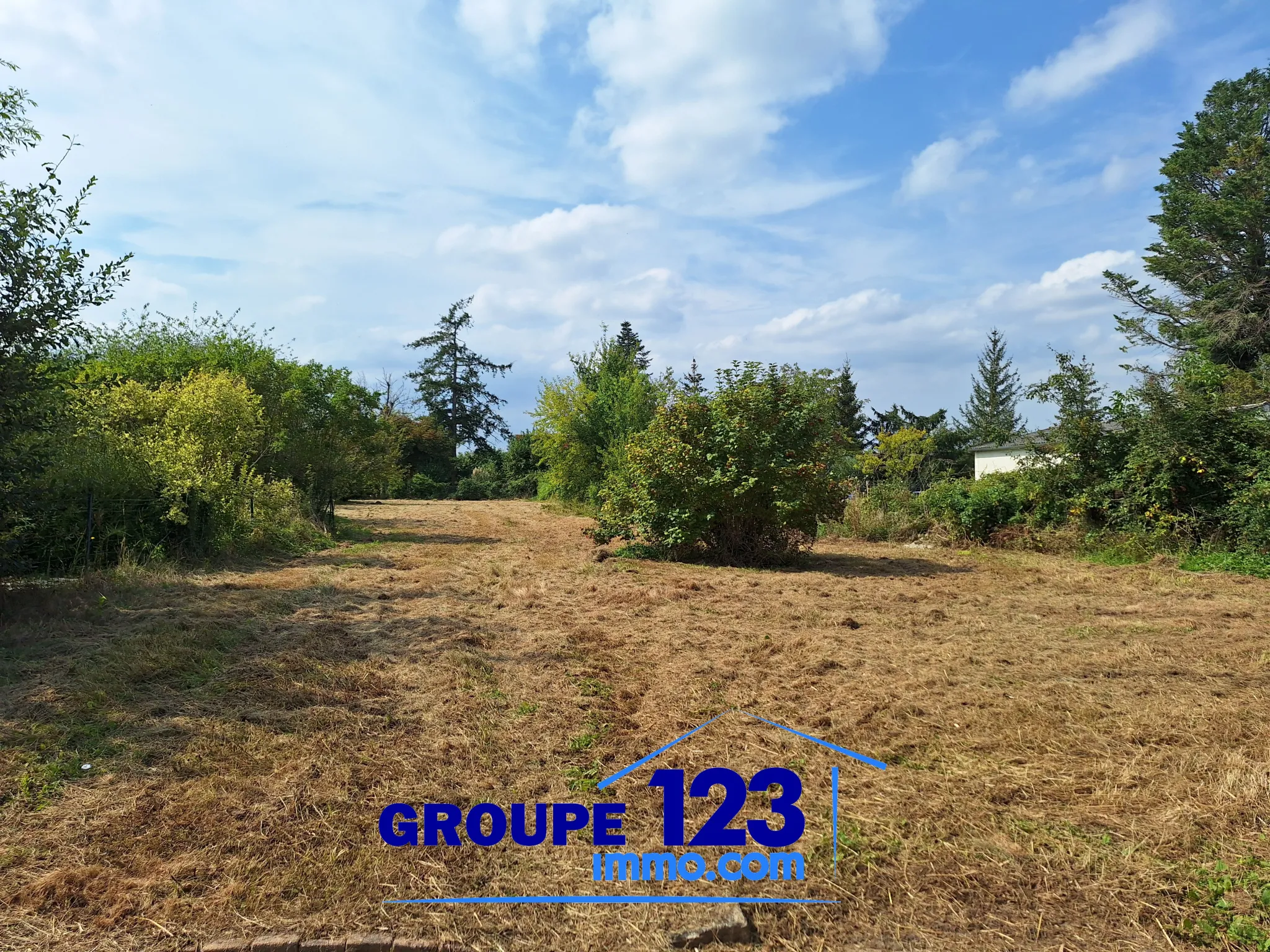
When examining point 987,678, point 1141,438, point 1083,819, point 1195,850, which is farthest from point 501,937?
point 1141,438

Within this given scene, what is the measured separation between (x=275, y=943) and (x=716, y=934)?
141 centimetres

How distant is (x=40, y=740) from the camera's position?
3.77 metres

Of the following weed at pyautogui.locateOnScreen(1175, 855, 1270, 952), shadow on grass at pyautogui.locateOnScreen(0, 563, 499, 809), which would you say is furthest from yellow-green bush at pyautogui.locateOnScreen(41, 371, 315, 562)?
weed at pyautogui.locateOnScreen(1175, 855, 1270, 952)

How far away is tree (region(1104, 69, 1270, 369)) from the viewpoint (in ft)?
73.9

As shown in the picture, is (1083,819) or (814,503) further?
(814,503)

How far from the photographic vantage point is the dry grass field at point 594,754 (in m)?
2.48

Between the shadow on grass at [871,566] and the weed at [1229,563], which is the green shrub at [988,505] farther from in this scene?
the weed at [1229,563]

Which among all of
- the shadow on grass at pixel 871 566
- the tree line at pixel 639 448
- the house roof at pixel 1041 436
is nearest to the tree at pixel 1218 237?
the tree line at pixel 639 448

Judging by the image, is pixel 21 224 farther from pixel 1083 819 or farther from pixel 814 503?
pixel 814 503

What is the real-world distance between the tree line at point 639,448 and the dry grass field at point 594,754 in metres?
2.13

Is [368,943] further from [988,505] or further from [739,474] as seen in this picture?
[988,505]

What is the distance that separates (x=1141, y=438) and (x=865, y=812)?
12107 mm

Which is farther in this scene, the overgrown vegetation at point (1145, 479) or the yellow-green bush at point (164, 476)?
the overgrown vegetation at point (1145, 479)

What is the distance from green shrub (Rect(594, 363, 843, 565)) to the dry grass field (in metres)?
3.95
